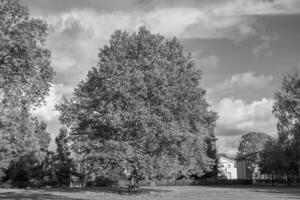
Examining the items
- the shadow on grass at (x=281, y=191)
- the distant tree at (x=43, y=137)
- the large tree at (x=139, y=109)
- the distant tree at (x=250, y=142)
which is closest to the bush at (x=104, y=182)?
the distant tree at (x=43, y=137)

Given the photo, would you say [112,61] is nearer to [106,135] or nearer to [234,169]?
[106,135]

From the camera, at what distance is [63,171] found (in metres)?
80.1

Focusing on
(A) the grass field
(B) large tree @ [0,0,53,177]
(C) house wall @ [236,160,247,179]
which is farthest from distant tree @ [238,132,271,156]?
(B) large tree @ [0,0,53,177]

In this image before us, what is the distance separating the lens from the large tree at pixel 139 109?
41.2m

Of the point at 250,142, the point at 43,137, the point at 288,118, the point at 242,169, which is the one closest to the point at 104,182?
the point at 43,137

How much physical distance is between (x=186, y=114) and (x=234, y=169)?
110 meters

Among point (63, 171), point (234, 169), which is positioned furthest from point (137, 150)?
point (234, 169)

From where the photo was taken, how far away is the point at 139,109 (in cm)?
4034

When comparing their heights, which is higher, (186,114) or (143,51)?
(143,51)

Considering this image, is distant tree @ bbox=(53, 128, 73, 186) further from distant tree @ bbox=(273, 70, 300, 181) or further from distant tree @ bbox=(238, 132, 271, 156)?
distant tree @ bbox=(238, 132, 271, 156)

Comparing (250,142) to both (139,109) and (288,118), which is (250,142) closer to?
(288,118)

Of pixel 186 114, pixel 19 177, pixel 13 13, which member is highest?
pixel 13 13

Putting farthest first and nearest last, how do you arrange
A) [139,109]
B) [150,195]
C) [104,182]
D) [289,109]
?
[104,182] < [289,109] < [150,195] < [139,109]

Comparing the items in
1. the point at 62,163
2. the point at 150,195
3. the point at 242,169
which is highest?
the point at 242,169
